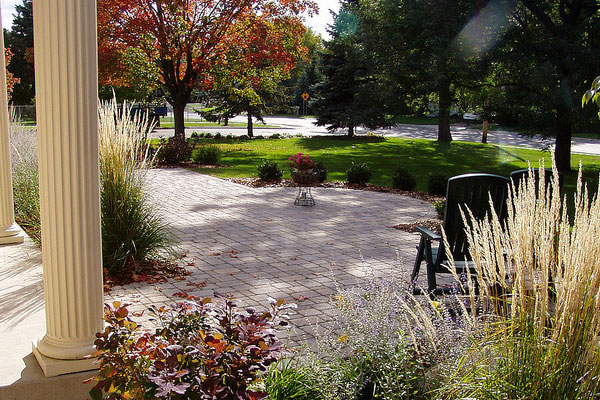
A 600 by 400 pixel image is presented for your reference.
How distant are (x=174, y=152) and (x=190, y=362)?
14911 mm

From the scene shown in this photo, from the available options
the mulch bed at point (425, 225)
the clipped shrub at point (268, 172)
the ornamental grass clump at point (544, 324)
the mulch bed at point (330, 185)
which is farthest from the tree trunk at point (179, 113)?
the ornamental grass clump at point (544, 324)

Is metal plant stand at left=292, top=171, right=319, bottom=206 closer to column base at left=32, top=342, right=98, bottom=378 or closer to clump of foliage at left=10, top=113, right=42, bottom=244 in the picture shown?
clump of foliage at left=10, top=113, right=42, bottom=244

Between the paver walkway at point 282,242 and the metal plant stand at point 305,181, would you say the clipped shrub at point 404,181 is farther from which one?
the metal plant stand at point 305,181

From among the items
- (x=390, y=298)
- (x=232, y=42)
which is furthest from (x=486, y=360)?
(x=232, y=42)

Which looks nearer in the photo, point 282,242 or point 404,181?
point 282,242

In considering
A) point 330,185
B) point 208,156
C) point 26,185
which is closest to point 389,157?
point 208,156

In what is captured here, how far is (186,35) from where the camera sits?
18.3 meters

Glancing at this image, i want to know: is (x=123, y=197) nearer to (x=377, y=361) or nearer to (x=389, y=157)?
(x=377, y=361)

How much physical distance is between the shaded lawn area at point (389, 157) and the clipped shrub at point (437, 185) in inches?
33.3

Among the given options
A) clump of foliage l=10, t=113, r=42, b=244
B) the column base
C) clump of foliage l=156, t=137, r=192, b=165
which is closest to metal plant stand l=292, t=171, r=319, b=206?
clump of foliage l=10, t=113, r=42, b=244

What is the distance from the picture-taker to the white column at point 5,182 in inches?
244

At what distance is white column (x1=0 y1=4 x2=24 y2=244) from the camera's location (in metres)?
6.20

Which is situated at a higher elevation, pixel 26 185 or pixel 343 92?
pixel 343 92

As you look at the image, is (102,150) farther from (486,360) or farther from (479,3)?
(479,3)
